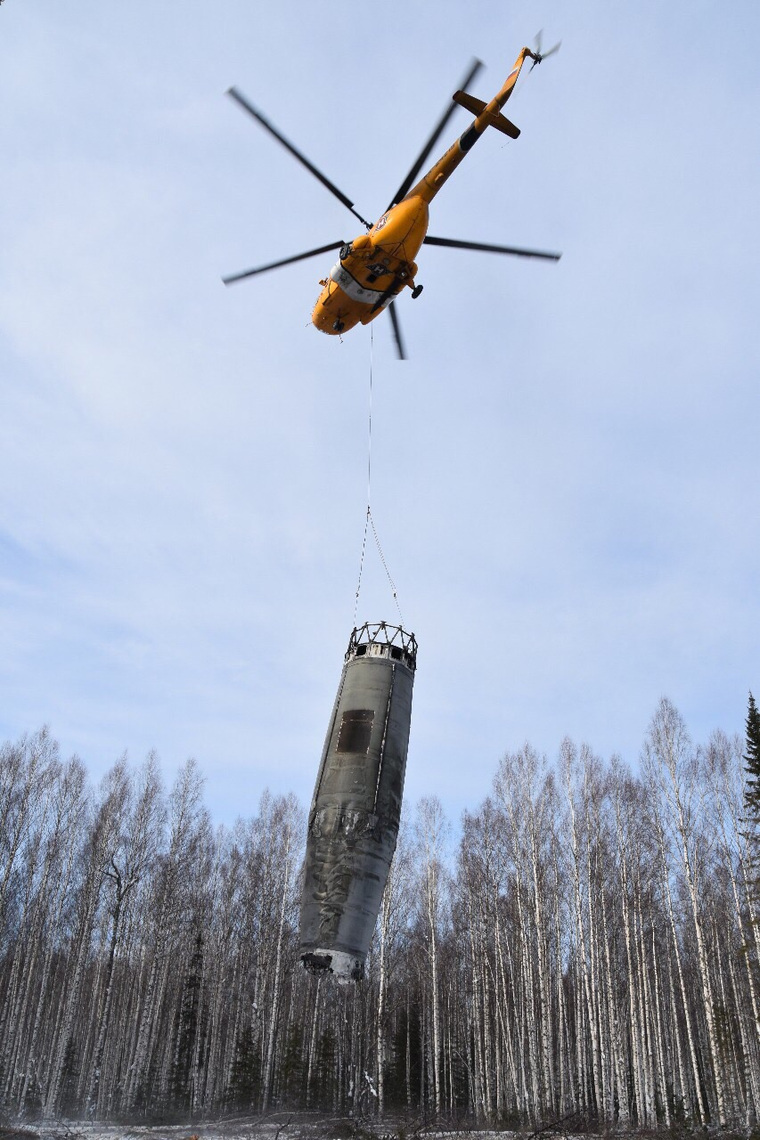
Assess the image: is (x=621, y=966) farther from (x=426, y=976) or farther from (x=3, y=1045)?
(x=3, y=1045)

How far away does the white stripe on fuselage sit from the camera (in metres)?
14.7

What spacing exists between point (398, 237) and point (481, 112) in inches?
106

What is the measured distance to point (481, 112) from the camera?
13.7 metres

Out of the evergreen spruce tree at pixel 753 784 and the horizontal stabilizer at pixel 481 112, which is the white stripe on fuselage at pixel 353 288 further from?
the evergreen spruce tree at pixel 753 784

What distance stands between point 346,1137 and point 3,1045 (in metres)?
15.7

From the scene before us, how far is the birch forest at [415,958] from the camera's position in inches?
945

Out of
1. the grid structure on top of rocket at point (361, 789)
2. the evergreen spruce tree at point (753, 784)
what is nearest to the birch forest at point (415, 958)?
the evergreen spruce tree at point (753, 784)

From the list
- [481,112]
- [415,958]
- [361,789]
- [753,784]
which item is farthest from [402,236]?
[415,958]

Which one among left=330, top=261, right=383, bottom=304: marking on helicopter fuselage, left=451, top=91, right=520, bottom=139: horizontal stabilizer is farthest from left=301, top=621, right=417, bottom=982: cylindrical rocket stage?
left=451, top=91, right=520, bottom=139: horizontal stabilizer

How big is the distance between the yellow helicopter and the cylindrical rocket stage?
309 inches

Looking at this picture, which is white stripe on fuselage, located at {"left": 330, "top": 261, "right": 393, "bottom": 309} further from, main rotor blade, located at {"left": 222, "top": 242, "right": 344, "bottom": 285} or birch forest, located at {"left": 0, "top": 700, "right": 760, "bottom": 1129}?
birch forest, located at {"left": 0, "top": 700, "right": 760, "bottom": 1129}

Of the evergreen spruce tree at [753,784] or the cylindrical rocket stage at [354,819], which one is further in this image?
the evergreen spruce tree at [753,784]

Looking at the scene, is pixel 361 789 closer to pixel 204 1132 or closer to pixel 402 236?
pixel 402 236

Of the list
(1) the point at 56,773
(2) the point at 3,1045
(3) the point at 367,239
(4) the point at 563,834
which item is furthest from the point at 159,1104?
(3) the point at 367,239
